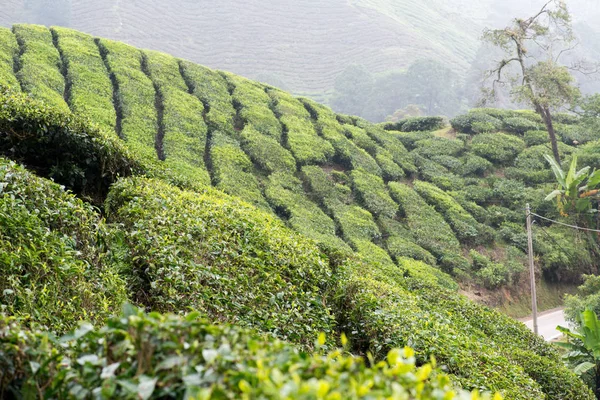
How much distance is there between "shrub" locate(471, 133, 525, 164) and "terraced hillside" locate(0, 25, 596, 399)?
0.12m

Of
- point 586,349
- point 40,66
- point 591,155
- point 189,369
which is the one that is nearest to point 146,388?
point 189,369

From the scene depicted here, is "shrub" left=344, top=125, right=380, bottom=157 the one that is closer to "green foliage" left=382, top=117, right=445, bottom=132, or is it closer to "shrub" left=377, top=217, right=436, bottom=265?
"green foliage" left=382, top=117, right=445, bottom=132

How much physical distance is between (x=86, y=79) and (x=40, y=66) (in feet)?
5.41

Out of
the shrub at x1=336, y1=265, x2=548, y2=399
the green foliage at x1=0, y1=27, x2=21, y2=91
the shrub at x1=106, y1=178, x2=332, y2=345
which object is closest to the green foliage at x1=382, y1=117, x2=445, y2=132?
the green foliage at x1=0, y1=27, x2=21, y2=91

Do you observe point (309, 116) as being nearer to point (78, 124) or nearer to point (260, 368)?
point (78, 124)

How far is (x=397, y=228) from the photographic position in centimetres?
2041

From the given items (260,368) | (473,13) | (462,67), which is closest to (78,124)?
(260,368)

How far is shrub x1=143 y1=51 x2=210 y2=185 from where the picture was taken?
Answer: 59.3 feet

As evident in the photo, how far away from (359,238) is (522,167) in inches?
480

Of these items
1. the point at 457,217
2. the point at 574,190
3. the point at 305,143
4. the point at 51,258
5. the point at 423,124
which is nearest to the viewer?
the point at 51,258

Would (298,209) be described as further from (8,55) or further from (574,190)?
(8,55)

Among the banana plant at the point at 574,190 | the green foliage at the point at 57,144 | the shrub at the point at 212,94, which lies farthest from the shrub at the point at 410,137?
the green foliage at the point at 57,144

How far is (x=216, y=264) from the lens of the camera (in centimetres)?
566

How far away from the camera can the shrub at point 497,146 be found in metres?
26.6
